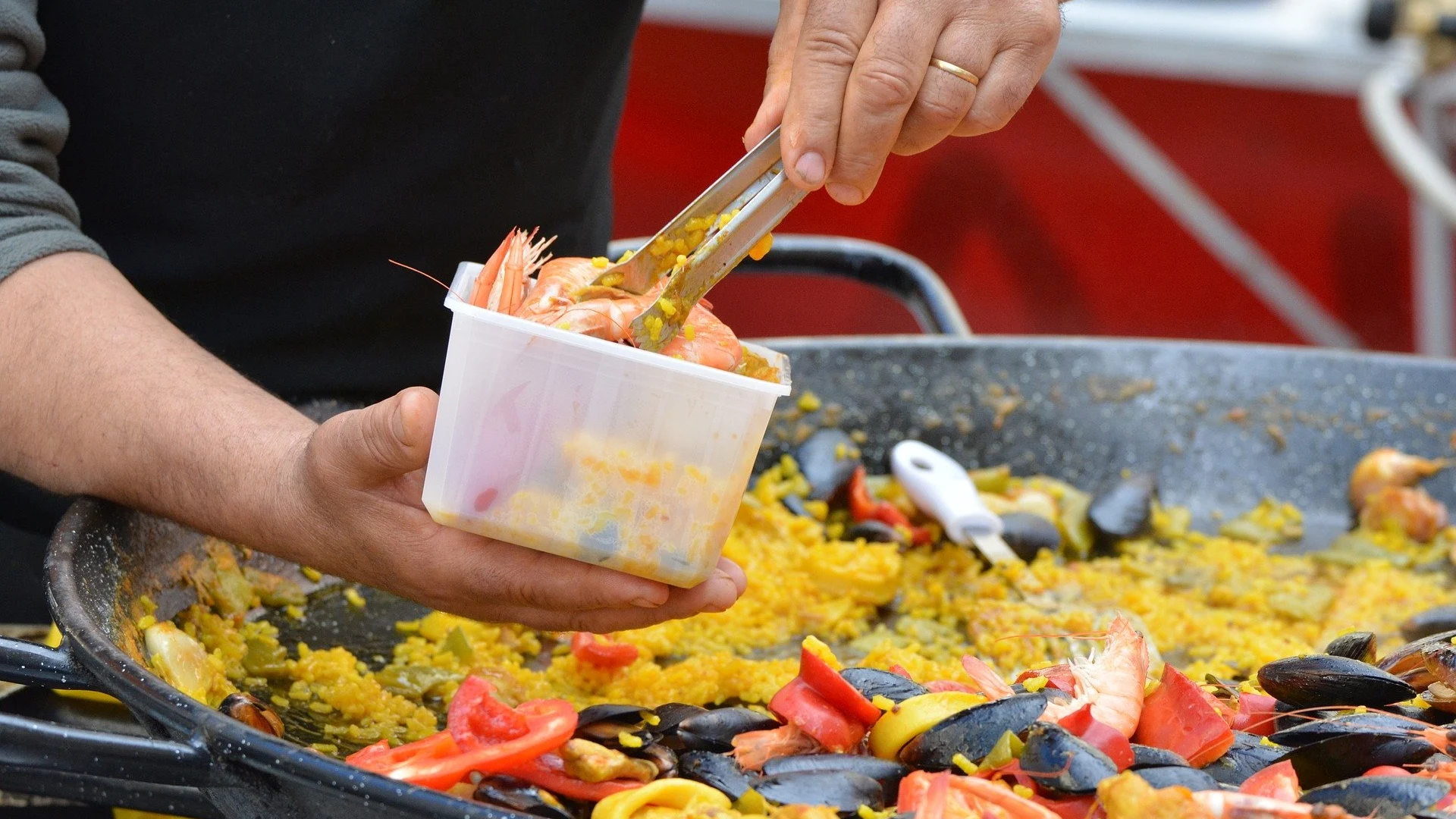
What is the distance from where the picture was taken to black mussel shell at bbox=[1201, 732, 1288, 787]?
3.86 ft

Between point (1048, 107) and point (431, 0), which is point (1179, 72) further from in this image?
point (431, 0)

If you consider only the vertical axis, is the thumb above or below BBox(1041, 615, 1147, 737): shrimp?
above

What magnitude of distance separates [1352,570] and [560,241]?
4.58ft

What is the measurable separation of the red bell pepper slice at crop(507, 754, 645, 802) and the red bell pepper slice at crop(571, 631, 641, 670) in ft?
1.47

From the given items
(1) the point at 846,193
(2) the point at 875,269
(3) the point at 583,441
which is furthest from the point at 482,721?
(2) the point at 875,269

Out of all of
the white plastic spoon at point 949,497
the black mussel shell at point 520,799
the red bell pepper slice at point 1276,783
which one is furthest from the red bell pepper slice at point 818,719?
the white plastic spoon at point 949,497

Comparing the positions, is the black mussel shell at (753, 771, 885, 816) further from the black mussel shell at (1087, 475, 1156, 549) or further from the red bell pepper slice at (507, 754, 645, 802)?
the black mussel shell at (1087, 475, 1156, 549)

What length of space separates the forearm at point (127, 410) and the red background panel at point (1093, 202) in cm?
390

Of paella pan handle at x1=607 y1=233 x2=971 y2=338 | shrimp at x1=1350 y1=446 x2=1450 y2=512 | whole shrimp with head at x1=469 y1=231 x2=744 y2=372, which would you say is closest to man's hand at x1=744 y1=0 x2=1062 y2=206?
whole shrimp with head at x1=469 y1=231 x2=744 y2=372

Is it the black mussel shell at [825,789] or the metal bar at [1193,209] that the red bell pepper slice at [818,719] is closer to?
the black mussel shell at [825,789]

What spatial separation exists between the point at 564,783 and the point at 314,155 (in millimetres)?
1098

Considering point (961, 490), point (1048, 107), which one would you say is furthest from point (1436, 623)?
point (1048, 107)

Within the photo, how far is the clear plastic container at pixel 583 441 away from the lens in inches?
46.5

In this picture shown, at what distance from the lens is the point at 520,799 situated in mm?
1099
